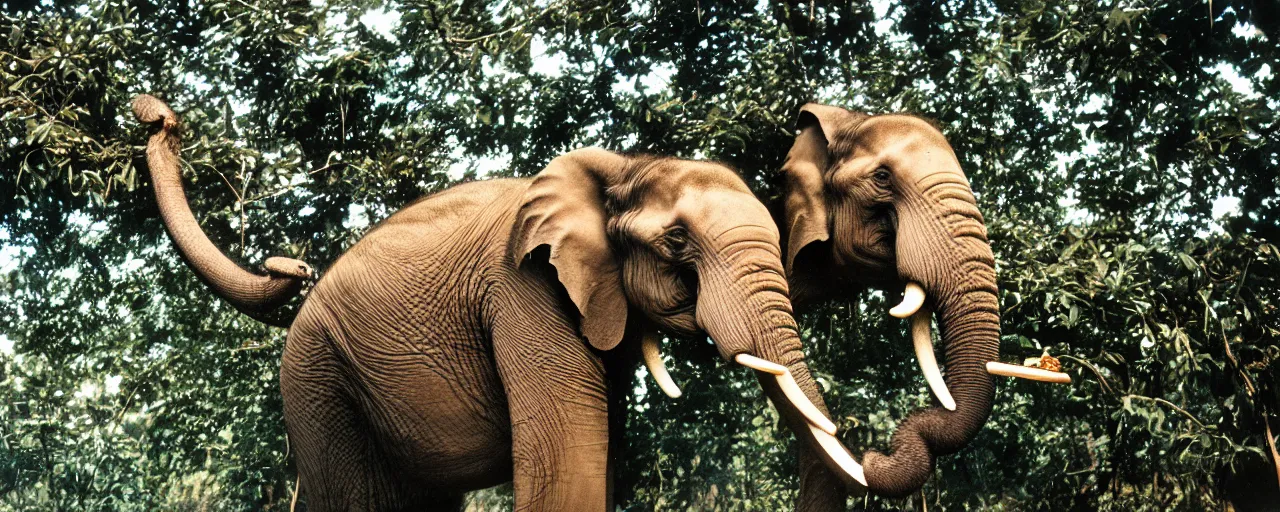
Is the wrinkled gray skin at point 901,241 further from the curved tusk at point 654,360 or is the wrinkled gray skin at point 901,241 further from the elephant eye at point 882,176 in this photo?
the curved tusk at point 654,360

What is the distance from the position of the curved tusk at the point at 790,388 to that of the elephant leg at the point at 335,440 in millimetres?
1804

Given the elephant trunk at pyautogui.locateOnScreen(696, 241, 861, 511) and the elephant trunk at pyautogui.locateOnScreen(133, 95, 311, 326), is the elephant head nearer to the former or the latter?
the elephant trunk at pyautogui.locateOnScreen(696, 241, 861, 511)

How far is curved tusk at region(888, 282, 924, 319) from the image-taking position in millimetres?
5492

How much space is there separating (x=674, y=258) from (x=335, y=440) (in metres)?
1.67

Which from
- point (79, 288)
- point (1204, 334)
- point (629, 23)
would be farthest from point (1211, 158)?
point (79, 288)

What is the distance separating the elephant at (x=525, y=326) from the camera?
497cm

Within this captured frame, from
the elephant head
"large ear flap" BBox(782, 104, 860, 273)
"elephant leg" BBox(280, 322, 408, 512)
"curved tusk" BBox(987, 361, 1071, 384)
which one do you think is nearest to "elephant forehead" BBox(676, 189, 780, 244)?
the elephant head

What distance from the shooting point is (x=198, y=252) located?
6.48m

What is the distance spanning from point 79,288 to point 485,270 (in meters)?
5.73

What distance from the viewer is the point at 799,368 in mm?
4840

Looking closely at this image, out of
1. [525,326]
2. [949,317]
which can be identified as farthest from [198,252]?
[949,317]

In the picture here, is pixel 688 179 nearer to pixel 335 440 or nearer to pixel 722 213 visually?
pixel 722 213

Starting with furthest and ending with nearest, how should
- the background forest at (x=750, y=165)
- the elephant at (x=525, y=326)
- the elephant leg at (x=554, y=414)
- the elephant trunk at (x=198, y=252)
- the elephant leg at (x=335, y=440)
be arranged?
the background forest at (x=750, y=165) → the elephant trunk at (x=198, y=252) → the elephant leg at (x=335, y=440) → the elephant leg at (x=554, y=414) → the elephant at (x=525, y=326)

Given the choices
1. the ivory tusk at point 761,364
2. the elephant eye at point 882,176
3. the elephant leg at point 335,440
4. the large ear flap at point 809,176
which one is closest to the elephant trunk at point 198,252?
the elephant leg at point 335,440
